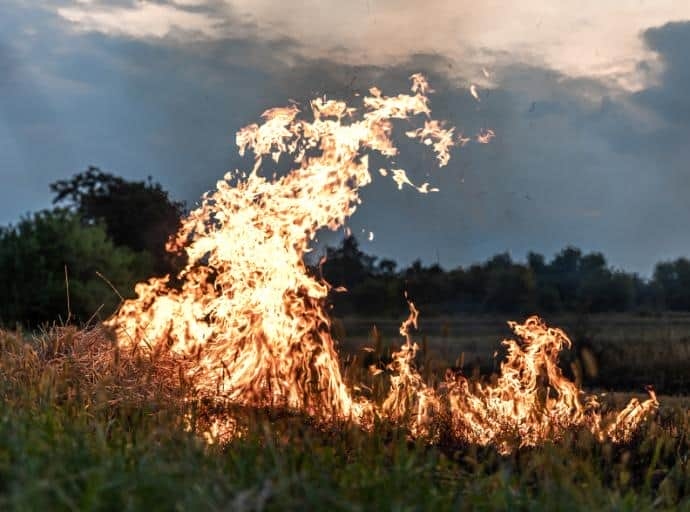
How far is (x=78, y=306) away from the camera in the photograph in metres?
30.0

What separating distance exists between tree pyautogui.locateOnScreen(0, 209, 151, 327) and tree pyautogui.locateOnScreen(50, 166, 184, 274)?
7.72 m

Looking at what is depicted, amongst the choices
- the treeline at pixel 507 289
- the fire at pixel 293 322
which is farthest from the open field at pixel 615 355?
the treeline at pixel 507 289

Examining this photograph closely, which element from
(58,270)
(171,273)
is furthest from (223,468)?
(171,273)

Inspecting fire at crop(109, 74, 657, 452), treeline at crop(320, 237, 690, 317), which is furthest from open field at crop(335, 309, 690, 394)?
treeline at crop(320, 237, 690, 317)

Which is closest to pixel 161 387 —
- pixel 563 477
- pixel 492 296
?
pixel 563 477

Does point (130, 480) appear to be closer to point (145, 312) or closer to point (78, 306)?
point (145, 312)

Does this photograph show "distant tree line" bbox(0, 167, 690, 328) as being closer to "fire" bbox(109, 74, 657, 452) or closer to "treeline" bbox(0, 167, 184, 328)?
"treeline" bbox(0, 167, 184, 328)

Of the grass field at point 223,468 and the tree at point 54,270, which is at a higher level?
the tree at point 54,270

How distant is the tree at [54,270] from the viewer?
29.8 m

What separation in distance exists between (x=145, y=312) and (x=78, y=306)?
20130 millimetres

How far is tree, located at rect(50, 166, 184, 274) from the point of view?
41.5 m

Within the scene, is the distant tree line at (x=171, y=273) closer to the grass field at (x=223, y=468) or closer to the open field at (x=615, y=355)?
the open field at (x=615, y=355)

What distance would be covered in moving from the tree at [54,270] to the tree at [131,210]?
7719mm

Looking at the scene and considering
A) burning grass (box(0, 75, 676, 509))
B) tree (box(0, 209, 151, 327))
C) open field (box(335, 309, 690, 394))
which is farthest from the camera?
tree (box(0, 209, 151, 327))
